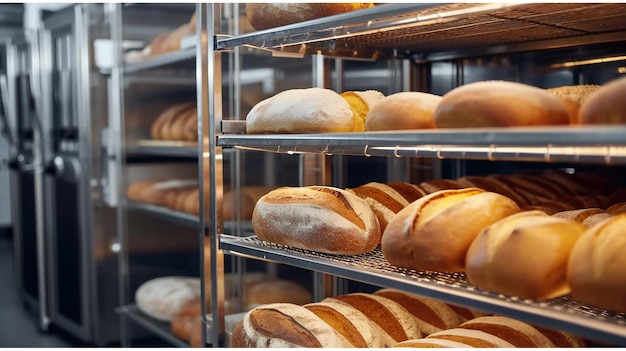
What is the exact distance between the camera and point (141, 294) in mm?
3123

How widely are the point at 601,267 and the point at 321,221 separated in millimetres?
632

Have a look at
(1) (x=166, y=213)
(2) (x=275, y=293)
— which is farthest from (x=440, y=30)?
(1) (x=166, y=213)

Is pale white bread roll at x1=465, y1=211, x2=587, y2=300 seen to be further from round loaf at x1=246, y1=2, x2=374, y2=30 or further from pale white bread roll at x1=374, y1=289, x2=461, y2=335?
round loaf at x1=246, y1=2, x2=374, y2=30

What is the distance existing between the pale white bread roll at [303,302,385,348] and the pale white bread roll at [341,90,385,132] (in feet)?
1.39

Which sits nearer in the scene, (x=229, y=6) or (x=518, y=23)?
(x=518, y=23)

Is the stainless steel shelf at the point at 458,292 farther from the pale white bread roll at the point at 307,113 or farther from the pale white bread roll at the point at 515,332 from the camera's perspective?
the pale white bread roll at the point at 307,113

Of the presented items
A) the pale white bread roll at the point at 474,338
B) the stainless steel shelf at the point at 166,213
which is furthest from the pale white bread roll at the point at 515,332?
the stainless steel shelf at the point at 166,213

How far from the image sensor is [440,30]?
1.66m

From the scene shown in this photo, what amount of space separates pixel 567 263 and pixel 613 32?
30.0 inches

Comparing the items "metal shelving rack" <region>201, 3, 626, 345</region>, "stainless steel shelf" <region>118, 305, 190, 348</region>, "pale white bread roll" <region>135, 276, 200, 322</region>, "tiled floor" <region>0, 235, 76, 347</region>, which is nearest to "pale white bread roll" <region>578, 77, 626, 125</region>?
"metal shelving rack" <region>201, 3, 626, 345</region>

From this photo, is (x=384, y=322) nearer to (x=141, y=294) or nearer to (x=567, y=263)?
(x=567, y=263)

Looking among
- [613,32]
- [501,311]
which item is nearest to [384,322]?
[501,311]

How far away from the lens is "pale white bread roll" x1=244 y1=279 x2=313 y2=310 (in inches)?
98.0

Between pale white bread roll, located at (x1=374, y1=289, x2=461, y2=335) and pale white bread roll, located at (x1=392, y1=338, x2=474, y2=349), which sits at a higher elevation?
pale white bread roll, located at (x1=392, y1=338, x2=474, y2=349)
